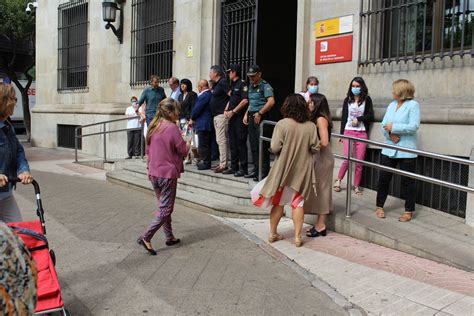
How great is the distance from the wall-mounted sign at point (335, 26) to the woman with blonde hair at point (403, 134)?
236cm

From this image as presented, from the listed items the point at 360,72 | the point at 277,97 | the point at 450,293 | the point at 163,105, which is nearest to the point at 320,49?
the point at 360,72

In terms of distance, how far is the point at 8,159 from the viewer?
12.6 ft

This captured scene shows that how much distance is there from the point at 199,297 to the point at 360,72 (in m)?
4.98

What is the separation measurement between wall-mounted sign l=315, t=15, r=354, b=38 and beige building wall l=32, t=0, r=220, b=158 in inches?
121

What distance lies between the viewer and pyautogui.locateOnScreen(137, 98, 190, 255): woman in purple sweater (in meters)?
5.30

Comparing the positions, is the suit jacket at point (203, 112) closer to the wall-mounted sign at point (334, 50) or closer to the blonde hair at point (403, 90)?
the wall-mounted sign at point (334, 50)

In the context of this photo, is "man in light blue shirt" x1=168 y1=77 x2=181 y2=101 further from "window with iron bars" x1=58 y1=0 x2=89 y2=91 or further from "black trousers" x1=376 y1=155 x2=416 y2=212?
"window with iron bars" x1=58 y1=0 x2=89 y2=91

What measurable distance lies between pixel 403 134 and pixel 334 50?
9.11 feet

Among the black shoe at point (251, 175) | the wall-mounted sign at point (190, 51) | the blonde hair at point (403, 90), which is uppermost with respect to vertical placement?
the wall-mounted sign at point (190, 51)

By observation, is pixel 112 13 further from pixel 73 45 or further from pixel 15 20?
pixel 15 20

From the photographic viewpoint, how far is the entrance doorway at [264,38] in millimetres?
9873

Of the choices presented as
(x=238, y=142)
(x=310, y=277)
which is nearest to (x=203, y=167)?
(x=238, y=142)

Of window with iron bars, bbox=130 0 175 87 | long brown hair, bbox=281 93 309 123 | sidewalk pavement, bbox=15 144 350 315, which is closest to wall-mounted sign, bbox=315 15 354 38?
long brown hair, bbox=281 93 309 123

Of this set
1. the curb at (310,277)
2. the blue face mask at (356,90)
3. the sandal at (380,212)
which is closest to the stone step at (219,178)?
the curb at (310,277)
